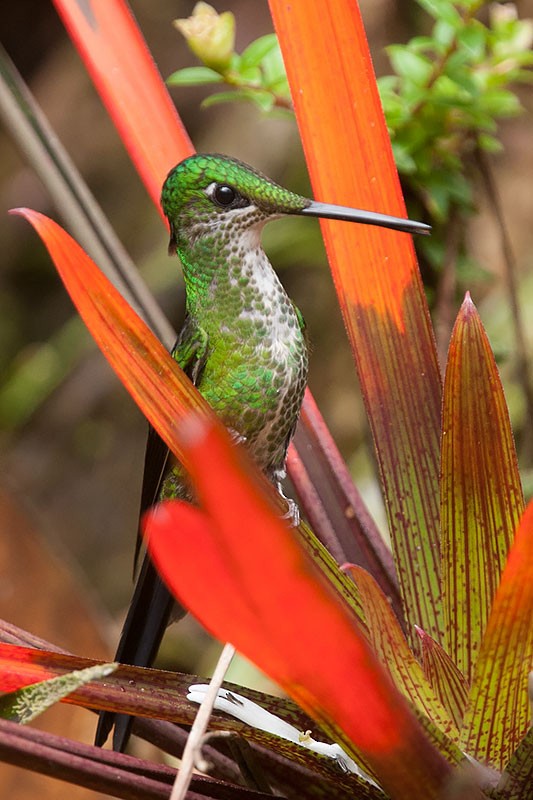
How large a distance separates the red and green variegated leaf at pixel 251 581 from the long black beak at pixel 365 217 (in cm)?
24

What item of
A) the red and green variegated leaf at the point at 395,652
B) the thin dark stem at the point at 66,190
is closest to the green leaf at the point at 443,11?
the thin dark stem at the point at 66,190

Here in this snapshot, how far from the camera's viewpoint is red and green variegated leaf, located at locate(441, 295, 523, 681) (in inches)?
23.5

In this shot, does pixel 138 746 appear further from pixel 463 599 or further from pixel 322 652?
pixel 322 652

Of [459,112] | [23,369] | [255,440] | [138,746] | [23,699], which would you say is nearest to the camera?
[23,699]

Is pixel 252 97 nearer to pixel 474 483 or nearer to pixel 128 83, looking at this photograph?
pixel 128 83

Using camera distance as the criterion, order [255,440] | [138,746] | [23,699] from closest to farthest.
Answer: [23,699], [255,440], [138,746]

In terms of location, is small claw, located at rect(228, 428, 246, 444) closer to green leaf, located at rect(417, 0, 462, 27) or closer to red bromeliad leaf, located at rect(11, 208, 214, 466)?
red bromeliad leaf, located at rect(11, 208, 214, 466)

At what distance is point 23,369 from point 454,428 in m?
1.77

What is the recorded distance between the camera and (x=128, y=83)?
0.81m

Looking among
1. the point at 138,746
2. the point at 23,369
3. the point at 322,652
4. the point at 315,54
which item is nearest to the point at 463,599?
the point at 322,652

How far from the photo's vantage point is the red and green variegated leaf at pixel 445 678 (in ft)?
1.81

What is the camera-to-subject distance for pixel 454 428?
60 cm

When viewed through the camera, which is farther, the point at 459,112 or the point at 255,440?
the point at 459,112

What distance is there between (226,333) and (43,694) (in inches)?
11.0
